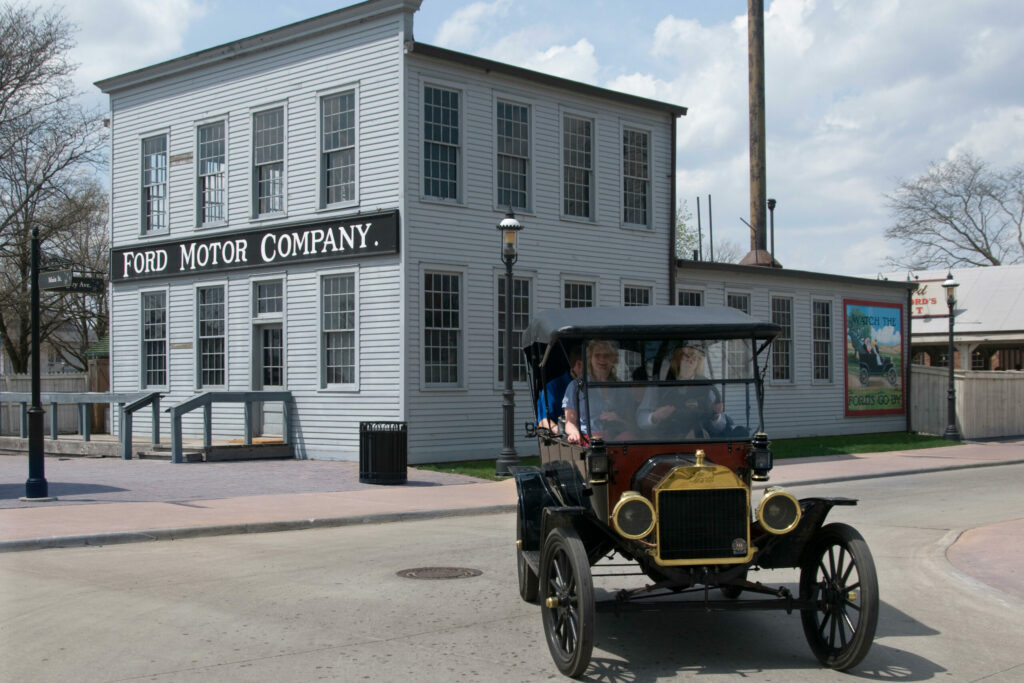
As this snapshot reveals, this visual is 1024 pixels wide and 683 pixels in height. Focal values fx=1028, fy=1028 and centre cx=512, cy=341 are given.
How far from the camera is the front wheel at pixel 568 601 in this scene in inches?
232

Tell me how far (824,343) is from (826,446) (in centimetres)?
456

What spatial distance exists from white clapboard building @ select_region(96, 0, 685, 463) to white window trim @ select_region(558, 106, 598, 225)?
5 cm

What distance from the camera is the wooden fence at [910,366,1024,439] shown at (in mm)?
29547

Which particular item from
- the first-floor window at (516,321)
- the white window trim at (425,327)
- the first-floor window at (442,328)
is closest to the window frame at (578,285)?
the first-floor window at (516,321)

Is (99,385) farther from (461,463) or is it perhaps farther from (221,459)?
(461,463)

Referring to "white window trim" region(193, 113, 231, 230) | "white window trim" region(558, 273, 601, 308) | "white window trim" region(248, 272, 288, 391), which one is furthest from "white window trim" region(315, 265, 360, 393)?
"white window trim" region(558, 273, 601, 308)

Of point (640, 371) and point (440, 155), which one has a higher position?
point (440, 155)

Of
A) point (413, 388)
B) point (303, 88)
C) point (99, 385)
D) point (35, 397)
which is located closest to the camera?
point (35, 397)

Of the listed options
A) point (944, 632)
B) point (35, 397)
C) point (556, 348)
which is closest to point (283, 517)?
point (35, 397)

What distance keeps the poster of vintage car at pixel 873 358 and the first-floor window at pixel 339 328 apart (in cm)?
1531

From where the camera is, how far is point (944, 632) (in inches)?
295

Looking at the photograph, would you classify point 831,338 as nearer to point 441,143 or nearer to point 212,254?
point 441,143

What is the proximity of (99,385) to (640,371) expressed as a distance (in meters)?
23.1

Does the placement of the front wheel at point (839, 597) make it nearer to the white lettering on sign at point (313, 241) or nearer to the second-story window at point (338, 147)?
the white lettering on sign at point (313, 241)
